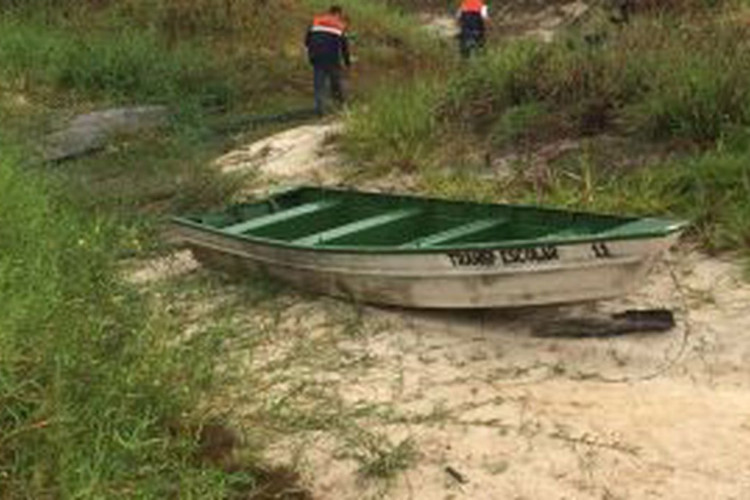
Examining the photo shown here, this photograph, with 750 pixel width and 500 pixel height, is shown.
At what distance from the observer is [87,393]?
4.84 metres

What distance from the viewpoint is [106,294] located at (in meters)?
6.50

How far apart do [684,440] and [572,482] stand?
0.71 m

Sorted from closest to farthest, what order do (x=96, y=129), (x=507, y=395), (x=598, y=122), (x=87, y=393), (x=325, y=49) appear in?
(x=87, y=393) → (x=507, y=395) → (x=598, y=122) → (x=96, y=129) → (x=325, y=49)

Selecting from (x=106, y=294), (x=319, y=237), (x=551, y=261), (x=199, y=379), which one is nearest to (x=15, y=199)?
(x=106, y=294)

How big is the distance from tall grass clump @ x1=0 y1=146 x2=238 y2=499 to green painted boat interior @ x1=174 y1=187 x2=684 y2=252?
1979mm

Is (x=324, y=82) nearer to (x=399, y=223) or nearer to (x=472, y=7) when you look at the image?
(x=472, y=7)

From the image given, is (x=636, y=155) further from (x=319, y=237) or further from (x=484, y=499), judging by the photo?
(x=484, y=499)

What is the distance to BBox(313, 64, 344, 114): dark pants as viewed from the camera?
14.9 m

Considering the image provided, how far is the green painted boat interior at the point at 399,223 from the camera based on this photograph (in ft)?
23.1

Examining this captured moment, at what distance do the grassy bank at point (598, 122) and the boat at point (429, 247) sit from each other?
110 cm

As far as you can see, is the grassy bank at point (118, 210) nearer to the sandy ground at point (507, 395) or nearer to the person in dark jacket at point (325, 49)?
the sandy ground at point (507, 395)

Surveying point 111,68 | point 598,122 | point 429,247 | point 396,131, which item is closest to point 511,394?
point 429,247

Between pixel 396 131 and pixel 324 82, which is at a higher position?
pixel 396 131

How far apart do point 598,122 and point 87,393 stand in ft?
20.3
